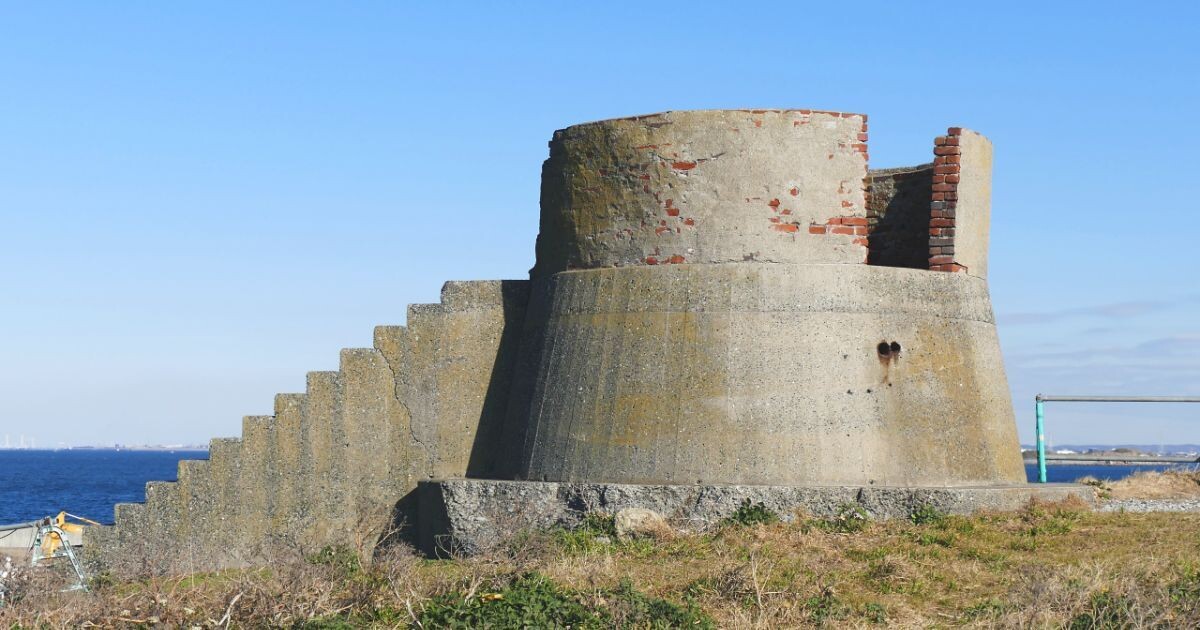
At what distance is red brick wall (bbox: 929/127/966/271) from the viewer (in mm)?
13062

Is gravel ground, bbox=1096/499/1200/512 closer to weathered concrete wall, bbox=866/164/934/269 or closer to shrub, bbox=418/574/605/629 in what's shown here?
weathered concrete wall, bbox=866/164/934/269

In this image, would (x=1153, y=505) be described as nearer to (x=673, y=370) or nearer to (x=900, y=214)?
(x=900, y=214)

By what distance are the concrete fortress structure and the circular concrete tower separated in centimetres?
2

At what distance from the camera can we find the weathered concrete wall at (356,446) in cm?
1349

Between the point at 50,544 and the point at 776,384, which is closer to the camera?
the point at 776,384

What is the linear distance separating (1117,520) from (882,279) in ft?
9.17

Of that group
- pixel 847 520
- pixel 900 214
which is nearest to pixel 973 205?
Result: pixel 900 214

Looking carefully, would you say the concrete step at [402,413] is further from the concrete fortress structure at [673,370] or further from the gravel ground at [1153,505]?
the gravel ground at [1153,505]

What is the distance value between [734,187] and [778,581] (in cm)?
419

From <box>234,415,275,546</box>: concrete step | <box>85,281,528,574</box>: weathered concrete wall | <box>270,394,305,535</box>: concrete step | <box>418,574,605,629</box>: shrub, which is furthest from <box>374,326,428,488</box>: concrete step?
<box>418,574,605,629</box>: shrub

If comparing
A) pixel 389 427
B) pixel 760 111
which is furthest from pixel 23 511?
pixel 760 111

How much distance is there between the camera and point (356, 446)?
1388cm

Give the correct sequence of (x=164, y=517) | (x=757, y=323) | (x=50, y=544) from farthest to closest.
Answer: (x=50, y=544) < (x=164, y=517) < (x=757, y=323)

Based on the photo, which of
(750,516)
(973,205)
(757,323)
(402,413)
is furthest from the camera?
(402,413)
